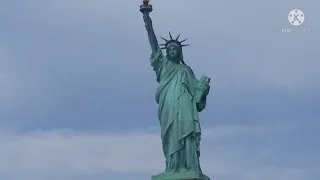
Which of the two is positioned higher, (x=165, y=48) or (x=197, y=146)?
(x=165, y=48)

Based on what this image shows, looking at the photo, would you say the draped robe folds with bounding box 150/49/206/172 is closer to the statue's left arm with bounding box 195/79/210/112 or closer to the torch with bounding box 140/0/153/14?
the statue's left arm with bounding box 195/79/210/112

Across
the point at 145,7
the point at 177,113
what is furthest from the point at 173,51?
the point at 177,113

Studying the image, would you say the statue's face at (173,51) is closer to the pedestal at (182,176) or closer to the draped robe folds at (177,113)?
the draped robe folds at (177,113)

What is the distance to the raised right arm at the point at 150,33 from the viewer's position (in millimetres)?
26828

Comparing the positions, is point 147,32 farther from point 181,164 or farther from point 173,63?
point 181,164

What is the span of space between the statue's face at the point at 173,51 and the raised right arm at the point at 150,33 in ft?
1.27

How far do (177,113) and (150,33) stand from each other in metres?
2.54

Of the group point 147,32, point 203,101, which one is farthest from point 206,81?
point 147,32

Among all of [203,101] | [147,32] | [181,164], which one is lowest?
[181,164]

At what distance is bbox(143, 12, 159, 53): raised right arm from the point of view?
26.8m

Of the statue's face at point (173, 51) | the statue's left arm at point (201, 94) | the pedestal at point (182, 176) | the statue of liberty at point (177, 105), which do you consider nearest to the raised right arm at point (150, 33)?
the statue of liberty at point (177, 105)

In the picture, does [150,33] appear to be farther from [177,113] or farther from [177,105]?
[177,113]

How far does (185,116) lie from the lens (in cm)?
2612

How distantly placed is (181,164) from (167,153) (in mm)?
608
